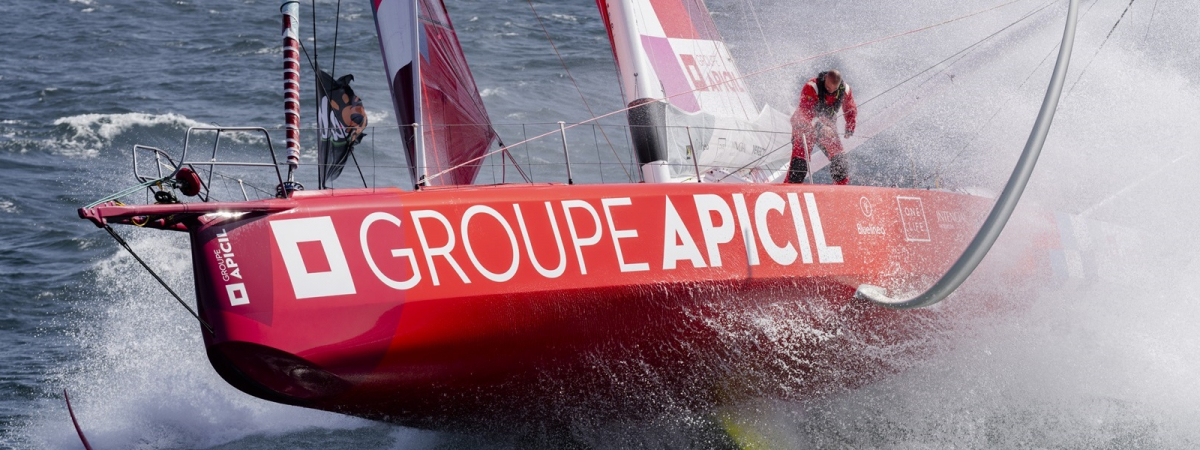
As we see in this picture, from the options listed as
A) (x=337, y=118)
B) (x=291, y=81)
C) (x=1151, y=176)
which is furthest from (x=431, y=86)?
(x=1151, y=176)

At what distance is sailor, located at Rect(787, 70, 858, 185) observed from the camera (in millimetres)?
6070

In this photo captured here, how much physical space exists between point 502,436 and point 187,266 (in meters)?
4.00

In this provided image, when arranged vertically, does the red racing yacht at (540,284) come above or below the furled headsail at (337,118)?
below

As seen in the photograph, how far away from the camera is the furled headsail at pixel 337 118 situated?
5891mm

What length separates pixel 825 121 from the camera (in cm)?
618

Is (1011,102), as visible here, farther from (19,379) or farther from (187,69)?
(187,69)

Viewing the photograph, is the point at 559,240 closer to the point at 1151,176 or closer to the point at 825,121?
the point at 825,121

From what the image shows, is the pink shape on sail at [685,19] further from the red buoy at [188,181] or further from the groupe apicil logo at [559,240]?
the red buoy at [188,181]

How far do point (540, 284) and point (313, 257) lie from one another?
1.00m

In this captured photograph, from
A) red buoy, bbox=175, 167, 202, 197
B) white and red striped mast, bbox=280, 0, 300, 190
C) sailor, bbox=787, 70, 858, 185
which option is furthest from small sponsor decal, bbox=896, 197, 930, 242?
red buoy, bbox=175, 167, 202, 197

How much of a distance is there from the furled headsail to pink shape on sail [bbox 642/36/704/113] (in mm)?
2337

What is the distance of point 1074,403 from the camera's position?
6.07 m

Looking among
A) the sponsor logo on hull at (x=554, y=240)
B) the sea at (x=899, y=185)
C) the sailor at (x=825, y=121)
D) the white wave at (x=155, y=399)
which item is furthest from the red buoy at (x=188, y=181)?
the sailor at (x=825, y=121)

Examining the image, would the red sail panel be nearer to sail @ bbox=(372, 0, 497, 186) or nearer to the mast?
sail @ bbox=(372, 0, 497, 186)
